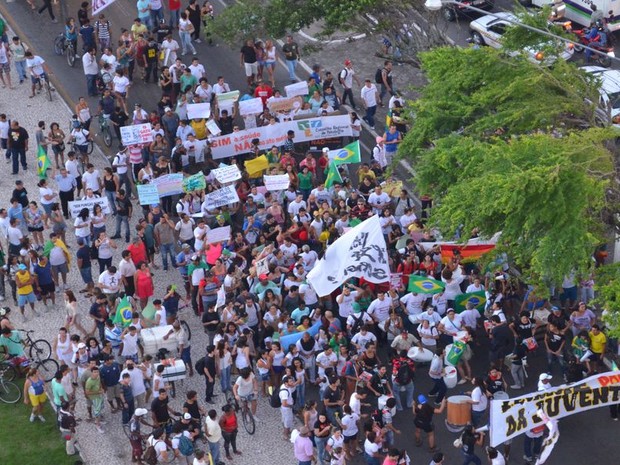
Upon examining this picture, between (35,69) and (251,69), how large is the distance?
234 inches

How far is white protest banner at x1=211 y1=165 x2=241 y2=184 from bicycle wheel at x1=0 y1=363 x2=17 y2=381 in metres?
7.15

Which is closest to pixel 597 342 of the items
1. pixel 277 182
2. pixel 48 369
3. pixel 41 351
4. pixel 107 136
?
pixel 277 182

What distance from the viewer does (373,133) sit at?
124 ft

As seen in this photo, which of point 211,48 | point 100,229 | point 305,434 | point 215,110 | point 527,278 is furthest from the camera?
point 211,48

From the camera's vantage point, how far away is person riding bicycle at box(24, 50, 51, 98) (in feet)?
126

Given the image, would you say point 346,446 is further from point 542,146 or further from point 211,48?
point 211,48

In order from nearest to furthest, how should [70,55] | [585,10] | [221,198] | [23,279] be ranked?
[23,279]
[221,198]
[70,55]
[585,10]

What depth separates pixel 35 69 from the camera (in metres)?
38.7

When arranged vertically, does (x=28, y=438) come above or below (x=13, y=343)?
below

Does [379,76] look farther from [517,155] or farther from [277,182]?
[517,155]

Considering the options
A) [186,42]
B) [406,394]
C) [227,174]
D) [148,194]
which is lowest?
[186,42]

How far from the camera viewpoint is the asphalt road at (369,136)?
86.9 feet

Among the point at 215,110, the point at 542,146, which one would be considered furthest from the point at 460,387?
the point at 215,110

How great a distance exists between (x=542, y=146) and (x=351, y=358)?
18.0ft
